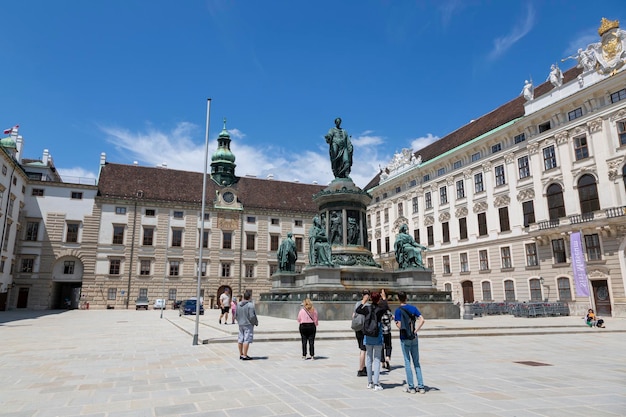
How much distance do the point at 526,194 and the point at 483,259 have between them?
749 cm

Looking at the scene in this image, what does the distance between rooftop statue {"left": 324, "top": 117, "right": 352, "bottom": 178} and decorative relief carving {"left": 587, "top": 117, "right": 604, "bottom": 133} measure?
20375 millimetres

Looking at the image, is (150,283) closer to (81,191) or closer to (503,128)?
(81,191)

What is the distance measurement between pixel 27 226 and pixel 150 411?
4871 centimetres

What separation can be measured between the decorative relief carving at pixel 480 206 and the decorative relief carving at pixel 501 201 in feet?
3.49

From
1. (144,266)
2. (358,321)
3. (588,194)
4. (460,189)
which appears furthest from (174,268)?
(358,321)

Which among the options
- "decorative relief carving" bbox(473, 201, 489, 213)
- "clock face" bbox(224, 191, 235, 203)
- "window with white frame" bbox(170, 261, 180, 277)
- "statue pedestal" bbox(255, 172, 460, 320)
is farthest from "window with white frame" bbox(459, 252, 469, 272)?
"window with white frame" bbox(170, 261, 180, 277)

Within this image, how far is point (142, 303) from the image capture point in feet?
155

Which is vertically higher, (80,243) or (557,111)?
(557,111)

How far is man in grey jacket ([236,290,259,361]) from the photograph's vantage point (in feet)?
31.9

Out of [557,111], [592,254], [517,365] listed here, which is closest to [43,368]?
[517,365]

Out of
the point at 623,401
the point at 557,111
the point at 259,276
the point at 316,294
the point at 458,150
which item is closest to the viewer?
the point at 623,401

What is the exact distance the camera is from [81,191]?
158 feet

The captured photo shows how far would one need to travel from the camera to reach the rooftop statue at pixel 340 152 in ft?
77.2

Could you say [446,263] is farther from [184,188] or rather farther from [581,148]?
[184,188]
